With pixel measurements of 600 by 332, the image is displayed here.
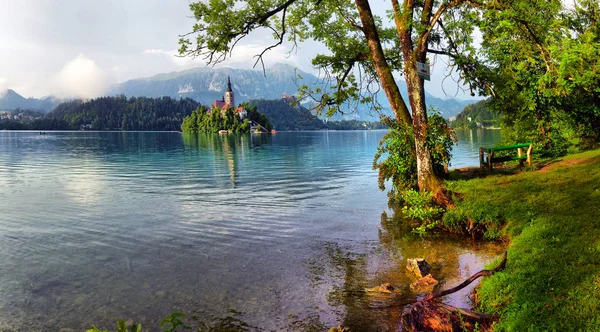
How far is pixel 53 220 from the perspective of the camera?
19.8 m

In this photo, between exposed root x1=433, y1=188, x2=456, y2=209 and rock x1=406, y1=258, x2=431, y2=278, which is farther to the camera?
exposed root x1=433, y1=188, x2=456, y2=209

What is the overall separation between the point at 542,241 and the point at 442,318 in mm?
4328

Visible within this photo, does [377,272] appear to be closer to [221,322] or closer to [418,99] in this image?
[221,322]

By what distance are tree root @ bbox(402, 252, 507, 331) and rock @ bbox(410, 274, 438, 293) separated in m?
2.02

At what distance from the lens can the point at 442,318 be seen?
7.35 meters

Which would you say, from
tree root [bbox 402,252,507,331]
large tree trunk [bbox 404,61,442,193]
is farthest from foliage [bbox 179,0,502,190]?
tree root [bbox 402,252,507,331]

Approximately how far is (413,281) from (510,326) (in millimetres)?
4114

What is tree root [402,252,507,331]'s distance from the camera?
7172mm

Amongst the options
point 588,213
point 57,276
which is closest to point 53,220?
point 57,276

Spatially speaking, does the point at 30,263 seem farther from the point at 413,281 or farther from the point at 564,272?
the point at 564,272

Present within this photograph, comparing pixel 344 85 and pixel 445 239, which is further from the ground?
pixel 344 85

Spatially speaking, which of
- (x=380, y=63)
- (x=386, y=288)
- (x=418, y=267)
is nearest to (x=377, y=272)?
(x=418, y=267)

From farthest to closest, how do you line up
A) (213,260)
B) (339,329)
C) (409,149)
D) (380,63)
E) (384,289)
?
(409,149)
(380,63)
(213,260)
(384,289)
(339,329)

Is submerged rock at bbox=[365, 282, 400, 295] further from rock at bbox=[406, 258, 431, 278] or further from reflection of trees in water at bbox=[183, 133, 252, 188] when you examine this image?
reflection of trees in water at bbox=[183, 133, 252, 188]
